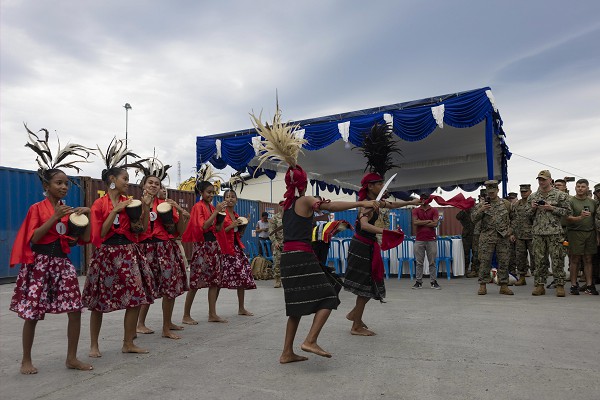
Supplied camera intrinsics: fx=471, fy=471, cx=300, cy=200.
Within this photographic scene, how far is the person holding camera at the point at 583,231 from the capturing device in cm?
780

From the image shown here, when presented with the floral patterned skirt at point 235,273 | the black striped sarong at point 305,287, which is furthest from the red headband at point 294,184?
the floral patterned skirt at point 235,273

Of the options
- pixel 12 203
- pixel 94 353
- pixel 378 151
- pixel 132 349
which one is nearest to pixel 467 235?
pixel 378 151

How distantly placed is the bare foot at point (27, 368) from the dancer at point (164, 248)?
139 cm

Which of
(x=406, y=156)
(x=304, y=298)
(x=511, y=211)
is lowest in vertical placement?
(x=304, y=298)

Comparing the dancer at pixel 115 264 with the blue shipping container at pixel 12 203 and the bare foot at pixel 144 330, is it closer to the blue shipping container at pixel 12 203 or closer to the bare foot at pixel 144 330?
the bare foot at pixel 144 330

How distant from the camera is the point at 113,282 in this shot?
4.33 metres

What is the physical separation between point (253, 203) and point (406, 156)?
24.4 ft

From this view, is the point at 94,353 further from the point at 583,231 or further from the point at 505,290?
the point at 583,231

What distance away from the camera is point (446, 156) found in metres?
15.6

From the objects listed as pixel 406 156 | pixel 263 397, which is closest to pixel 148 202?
pixel 263 397

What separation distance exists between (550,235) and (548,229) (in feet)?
0.35

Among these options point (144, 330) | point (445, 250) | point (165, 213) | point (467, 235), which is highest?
point (165, 213)

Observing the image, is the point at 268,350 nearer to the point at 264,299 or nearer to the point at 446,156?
the point at 264,299

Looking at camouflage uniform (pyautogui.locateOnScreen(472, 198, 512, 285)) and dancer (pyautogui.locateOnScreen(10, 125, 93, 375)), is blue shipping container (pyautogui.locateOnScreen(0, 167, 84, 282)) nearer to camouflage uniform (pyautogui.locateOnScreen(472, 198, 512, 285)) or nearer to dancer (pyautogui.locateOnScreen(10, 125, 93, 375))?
dancer (pyautogui.locateOnScreen(10, 125, 93, 375))
